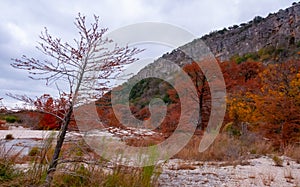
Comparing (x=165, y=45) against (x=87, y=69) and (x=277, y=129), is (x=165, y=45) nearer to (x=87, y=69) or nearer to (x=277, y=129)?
(x=87, y=69)

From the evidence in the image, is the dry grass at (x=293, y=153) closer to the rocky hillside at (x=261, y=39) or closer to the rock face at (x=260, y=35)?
the rocky hillside at (x=261, y=39)

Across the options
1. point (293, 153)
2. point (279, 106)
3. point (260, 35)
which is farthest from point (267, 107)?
point (260, 35)

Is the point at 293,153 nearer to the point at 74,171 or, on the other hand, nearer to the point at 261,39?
the point at 74,171

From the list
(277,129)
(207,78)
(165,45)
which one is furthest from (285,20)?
(165,45)

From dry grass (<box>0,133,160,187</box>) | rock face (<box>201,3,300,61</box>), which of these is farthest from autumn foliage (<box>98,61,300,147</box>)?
rock face (<box>201,3,300,61</box>)

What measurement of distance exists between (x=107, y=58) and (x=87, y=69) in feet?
0.79

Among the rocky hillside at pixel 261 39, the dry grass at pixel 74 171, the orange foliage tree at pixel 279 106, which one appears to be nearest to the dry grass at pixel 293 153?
the orange foliage tree at pixel 279 106

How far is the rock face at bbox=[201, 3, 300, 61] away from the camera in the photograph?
38844 millimetres

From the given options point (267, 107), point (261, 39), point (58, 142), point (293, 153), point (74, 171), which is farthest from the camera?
point (261, 39)

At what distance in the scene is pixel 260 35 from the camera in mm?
44656

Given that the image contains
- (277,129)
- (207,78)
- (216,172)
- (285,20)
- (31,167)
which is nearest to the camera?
(31,167)

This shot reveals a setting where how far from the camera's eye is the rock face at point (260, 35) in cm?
3884

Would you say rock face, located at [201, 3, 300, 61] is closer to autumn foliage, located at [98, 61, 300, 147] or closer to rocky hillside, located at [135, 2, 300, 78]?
rocky hillside, located at [135, 2, 300, 78]

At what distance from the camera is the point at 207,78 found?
15.1 m
